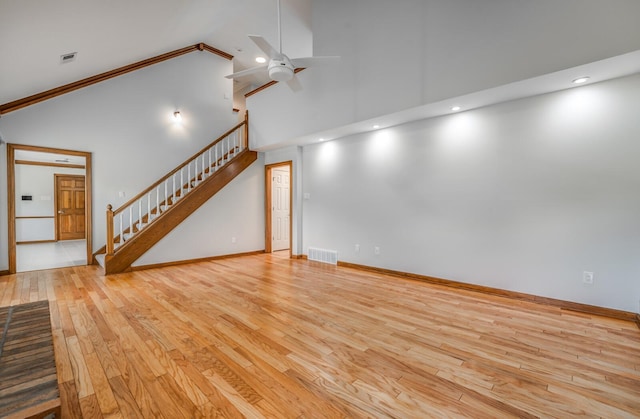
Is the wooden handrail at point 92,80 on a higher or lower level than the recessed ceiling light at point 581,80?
higher

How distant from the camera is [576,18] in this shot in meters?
2.70

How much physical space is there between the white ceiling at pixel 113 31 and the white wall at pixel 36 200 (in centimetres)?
545

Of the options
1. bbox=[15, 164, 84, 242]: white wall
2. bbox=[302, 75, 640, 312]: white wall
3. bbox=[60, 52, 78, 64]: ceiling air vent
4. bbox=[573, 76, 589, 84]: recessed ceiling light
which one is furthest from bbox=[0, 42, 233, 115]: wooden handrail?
bbox=[573, 76, 589, 84]: recessed ceiling light

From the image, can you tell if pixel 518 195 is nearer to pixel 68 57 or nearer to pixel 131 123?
pixel 68 57

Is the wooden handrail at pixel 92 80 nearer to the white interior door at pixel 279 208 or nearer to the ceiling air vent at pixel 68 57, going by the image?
the ceiling air vent at pixel 68 57

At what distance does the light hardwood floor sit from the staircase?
1131 mm

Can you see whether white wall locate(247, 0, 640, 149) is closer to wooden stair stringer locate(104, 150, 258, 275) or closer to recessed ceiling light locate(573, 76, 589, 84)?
recessed ceiling light locate(573, 76, 589, 84)

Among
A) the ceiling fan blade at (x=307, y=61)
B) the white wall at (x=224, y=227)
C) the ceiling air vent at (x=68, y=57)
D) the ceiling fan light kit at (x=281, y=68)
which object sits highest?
the ceiling air vent at (x=68, y=57)

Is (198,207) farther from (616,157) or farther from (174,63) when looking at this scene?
Answer: (616,157)

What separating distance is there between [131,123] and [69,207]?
17.9 ft

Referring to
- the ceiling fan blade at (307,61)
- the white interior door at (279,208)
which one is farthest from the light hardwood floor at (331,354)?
the white interior door at (279,208)

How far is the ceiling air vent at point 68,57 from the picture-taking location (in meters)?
3.82

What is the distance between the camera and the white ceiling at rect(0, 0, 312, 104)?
2916 millimetres

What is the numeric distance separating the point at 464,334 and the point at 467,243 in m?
1.69
